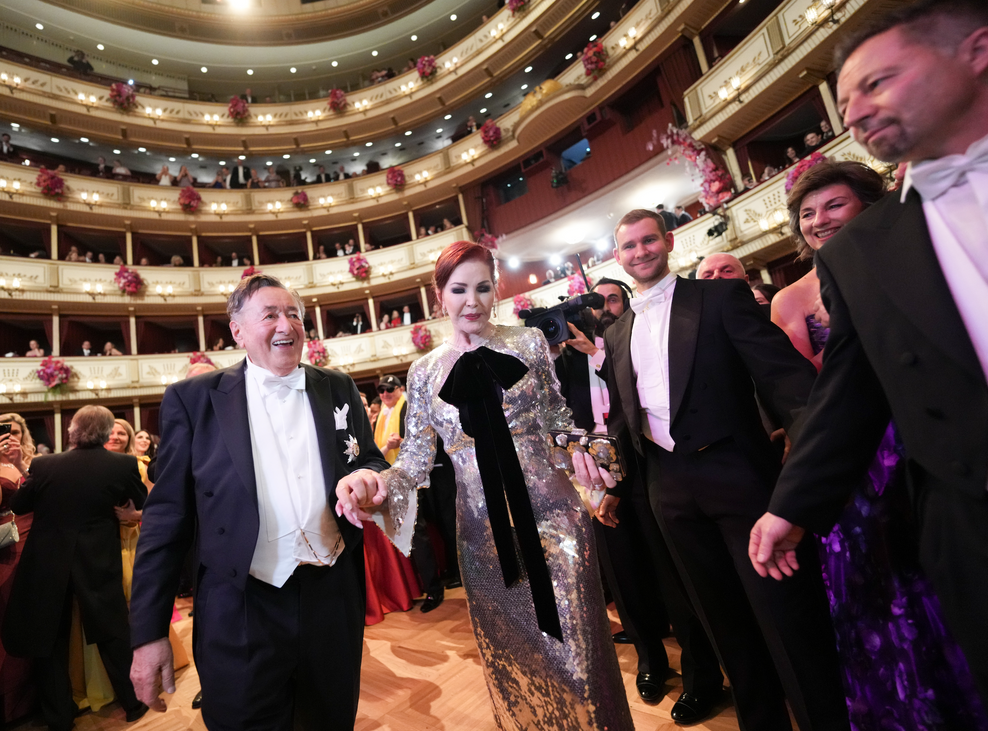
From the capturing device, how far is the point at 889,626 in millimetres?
1220

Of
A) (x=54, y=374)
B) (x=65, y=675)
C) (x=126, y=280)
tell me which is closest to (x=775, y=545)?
(x=65, y=675)

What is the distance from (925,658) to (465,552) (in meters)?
1.19

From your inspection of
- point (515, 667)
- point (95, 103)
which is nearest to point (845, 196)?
point (515, 667)

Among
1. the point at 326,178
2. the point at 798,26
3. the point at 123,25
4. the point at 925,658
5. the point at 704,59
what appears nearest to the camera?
the point at 925,658

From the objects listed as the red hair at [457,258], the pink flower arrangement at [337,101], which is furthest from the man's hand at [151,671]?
the pink flower arrangement at [337,101]

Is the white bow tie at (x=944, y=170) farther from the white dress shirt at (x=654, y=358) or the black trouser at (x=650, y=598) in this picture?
the black trouser at (x=650, y=598)

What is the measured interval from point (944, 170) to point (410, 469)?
1433 millimetres

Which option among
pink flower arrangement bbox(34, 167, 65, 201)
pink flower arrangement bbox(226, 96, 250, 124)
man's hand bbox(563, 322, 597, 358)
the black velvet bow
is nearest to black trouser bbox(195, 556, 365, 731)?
the black velvet bow

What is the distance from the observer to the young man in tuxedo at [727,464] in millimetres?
1378

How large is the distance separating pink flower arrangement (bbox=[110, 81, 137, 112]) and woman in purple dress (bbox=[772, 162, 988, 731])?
1657 cm

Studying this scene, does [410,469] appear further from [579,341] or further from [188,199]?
[188,199]

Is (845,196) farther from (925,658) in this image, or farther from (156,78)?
(156,78)

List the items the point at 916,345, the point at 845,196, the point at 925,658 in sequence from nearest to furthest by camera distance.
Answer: the point at 916,345 → the point at 925,658 → the point at 845,196

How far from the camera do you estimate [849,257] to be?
950mm
